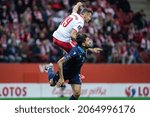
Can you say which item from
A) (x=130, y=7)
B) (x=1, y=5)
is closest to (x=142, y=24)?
(x=130, y=7)

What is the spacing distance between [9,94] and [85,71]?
118 inches

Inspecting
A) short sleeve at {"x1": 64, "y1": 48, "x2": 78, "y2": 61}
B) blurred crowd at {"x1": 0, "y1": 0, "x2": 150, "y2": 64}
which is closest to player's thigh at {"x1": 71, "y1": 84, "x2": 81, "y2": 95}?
short sleeve at {"x1": 64, "y1": 48, "x2": 78, "y2": 61}

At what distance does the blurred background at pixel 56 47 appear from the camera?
26.3 metres

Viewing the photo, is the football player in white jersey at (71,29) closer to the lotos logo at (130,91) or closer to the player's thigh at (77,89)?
the player's thigh at (77,89)

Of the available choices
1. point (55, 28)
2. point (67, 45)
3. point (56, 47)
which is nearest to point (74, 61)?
point (67, 45)

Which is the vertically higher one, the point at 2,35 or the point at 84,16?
the point at 84,16

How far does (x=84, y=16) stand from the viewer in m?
17.8

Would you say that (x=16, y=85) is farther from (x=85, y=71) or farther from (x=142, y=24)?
(x=142, y=24)

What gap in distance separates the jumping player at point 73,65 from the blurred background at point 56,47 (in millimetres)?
7571

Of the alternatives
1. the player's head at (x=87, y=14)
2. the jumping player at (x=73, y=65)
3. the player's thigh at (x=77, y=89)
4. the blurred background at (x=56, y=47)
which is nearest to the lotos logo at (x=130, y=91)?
the blurred background at (x=56, y=47)

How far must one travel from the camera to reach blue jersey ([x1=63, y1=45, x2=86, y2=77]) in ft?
57.6

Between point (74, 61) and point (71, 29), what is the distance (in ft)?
2.55

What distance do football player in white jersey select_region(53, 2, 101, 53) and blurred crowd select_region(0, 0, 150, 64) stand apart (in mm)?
7759

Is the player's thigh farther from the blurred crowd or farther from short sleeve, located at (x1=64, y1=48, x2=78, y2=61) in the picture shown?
the blurred crowd
